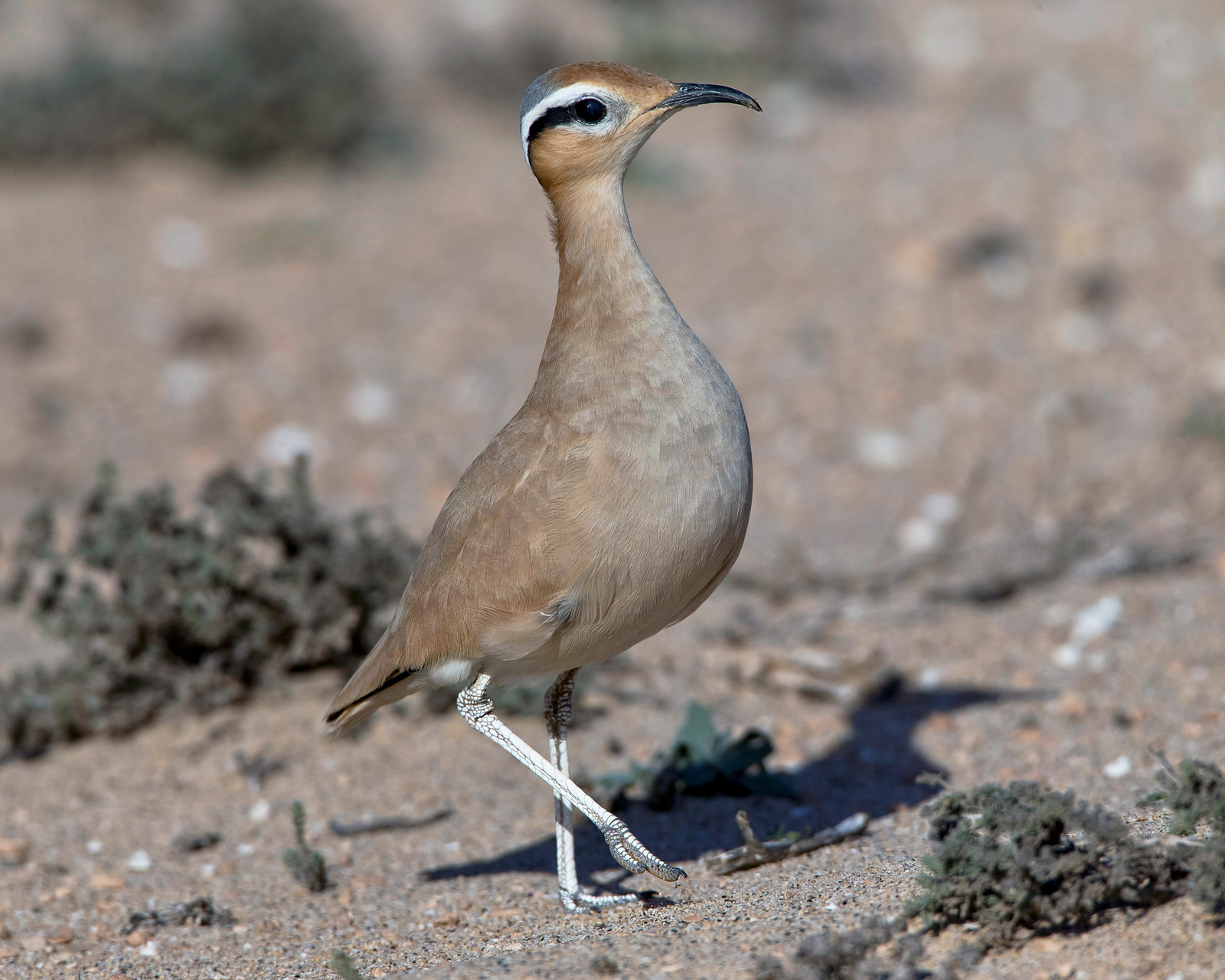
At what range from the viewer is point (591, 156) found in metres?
3.83

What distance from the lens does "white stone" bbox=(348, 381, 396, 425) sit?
858 cm

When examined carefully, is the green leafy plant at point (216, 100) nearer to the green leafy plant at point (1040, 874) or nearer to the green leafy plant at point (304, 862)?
the green leafy plant at point (304, 862)

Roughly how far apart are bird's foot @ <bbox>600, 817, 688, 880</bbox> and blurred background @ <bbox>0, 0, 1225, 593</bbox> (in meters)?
3.09

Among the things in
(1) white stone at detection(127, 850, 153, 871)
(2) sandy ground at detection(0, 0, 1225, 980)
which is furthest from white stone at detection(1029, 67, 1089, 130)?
(1) white stone at detection(127, 850, 153, 871)

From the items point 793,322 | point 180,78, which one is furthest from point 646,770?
point 180,78

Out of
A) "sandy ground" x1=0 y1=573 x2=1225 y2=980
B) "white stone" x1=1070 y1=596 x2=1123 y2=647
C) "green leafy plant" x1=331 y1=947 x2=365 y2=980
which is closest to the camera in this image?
"green leafy plant" x1=331 y1=947 x2=365 y2=980

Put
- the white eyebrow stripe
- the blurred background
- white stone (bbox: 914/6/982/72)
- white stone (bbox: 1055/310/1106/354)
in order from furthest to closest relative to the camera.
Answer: white stone (bbox: 914/6/982/72), white stone (bbox: 1055/310/1106/354), the blurred background, the white eyebrow stripe

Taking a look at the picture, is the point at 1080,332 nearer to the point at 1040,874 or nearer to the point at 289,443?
the point at 289,443

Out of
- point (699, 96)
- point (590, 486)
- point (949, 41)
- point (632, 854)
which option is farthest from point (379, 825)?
point (949, 41)

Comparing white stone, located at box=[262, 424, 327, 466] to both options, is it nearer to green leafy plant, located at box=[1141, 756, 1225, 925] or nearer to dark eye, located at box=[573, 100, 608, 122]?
dark eye, located at box=[573, 100, 608, 122]

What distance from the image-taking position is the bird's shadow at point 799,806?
4410mm

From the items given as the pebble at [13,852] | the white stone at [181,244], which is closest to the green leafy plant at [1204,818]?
the pebble at [13,852]

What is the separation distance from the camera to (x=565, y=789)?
12.5 feet

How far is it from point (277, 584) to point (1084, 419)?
4933mm
